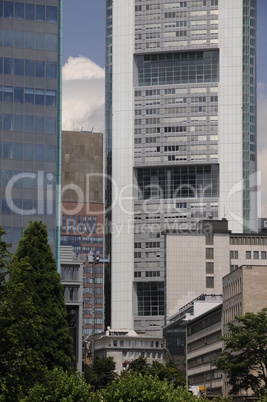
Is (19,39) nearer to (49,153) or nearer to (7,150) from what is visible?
(7,150)

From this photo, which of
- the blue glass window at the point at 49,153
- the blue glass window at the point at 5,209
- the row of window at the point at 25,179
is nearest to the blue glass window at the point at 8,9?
the blue glass window at the point at 49,153

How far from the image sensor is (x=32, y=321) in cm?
6362

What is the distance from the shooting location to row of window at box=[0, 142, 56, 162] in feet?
410

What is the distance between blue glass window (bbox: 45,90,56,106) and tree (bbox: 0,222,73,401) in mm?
33258

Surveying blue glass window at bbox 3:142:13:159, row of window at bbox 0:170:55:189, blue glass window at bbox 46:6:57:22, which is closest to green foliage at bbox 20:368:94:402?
row of window at bbox 0:170:55:189

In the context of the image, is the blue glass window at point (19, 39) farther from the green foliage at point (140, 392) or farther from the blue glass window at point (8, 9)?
the green foliage at point (140, 392)

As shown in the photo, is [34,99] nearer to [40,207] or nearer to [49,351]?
[40,207]

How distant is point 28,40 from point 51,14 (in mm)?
4172

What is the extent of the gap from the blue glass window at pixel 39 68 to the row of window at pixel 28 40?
5.79 ft

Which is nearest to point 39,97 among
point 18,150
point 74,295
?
point 18,150

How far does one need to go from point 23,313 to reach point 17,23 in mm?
69230

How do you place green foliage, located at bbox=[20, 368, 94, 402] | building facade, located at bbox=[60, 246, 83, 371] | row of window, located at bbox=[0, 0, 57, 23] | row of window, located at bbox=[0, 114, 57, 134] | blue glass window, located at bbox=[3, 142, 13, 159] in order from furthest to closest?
building facade, located at bbox=[60, 246, 83, 371] → row of window, located at bbox=[0, 0, 57, 23] → row of window, located at bbox=[0, 114, 57, 134] → blue glass window, located at bbox=[3, 142, 13, 159] → green foliage, located at bbox=[20, 368, 94, 402]

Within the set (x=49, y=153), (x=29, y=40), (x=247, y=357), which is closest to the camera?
(x=247, y=357)

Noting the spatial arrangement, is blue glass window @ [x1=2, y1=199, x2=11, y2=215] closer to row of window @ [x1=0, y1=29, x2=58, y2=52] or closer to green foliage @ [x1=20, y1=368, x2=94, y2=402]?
row of window @ [x1=0, y1=29, x2=58, y2=52]
